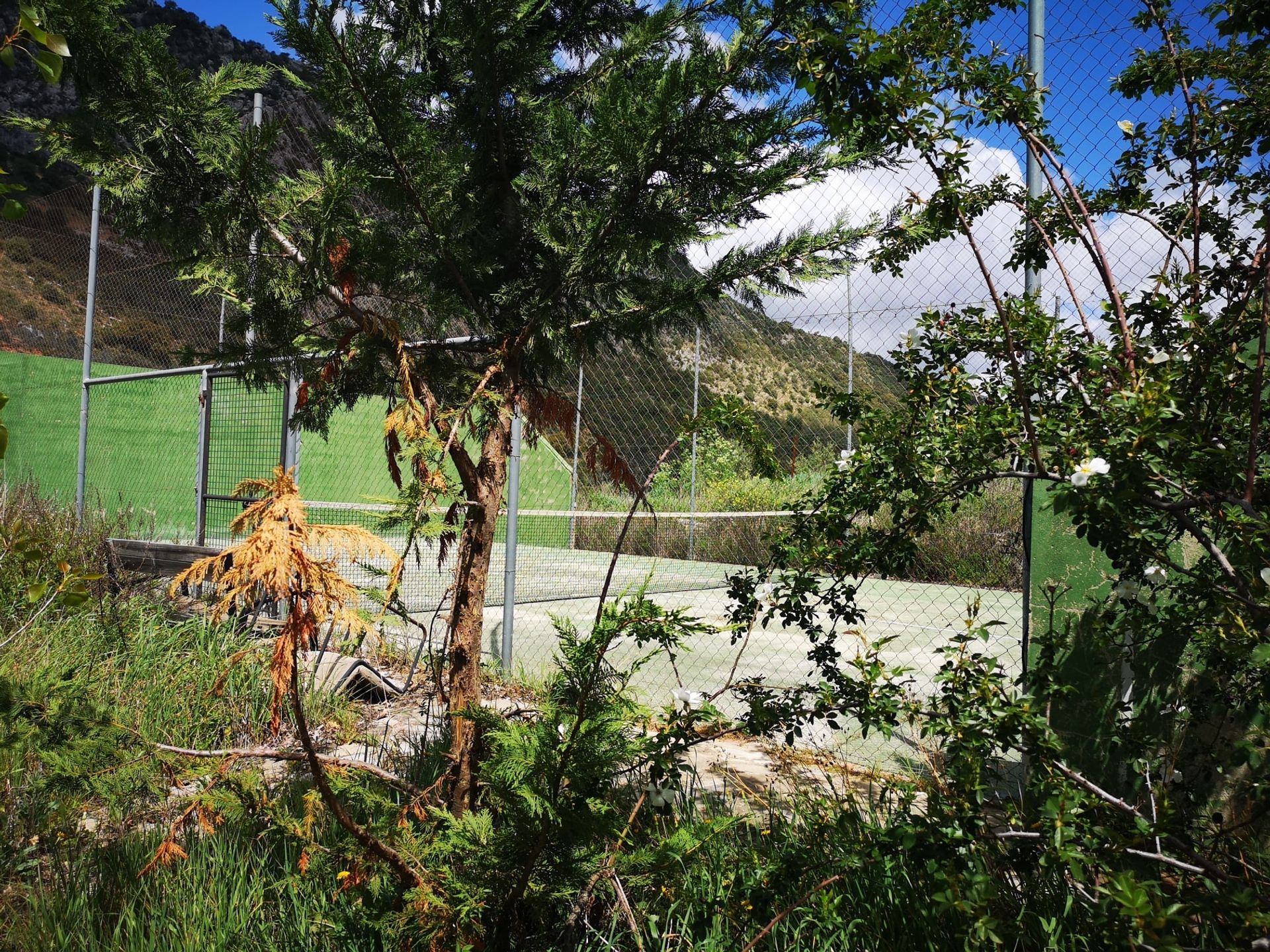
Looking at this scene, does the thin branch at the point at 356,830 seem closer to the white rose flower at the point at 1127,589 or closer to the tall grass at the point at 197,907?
the tall grass at the point at 197,907

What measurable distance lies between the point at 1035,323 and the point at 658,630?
105cm

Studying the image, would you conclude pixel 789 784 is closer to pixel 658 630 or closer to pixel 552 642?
pixel 658 630

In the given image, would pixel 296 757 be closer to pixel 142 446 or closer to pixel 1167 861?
pixel 1167 861

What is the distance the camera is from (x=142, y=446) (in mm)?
11062

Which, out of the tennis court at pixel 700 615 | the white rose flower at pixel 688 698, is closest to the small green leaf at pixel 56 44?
the white rose flower at pixel 688 698

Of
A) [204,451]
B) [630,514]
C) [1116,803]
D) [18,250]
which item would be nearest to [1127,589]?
[1116,803]

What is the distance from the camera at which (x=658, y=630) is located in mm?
1789

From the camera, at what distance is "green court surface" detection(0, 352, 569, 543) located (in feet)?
33.8

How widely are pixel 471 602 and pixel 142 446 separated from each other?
416 inches

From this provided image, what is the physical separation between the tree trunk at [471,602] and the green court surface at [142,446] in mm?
6783

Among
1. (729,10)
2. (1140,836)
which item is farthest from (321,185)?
(1140,836)

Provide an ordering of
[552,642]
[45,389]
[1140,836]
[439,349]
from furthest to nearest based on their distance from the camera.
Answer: [45,389]
[552,642]
[439,349]
[1140,836]

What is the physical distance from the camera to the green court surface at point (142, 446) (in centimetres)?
1029

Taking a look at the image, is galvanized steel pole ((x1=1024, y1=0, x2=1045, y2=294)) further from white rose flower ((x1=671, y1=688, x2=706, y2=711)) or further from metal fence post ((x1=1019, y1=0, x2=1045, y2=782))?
white rose flower ((x1=671, y1=688, x2=706, y2=711))
